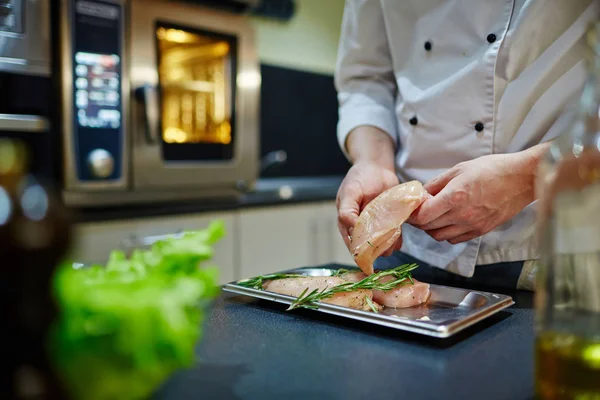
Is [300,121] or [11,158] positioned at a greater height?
[300,121]

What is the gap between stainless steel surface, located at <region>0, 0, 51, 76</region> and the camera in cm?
168

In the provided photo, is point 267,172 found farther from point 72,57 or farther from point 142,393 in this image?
point 142,393

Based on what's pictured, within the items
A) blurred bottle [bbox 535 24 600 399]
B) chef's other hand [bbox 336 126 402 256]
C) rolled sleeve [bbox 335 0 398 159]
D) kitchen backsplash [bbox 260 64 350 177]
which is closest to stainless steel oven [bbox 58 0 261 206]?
kitchen backsplash [bbox 260 64 350 177]

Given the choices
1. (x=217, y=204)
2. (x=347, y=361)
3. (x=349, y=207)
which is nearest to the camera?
(x=347, y=361)

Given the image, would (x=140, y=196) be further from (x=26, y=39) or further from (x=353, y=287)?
(x=353, y=287)

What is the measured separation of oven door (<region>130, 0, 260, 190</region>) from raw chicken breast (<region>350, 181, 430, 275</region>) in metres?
1.15

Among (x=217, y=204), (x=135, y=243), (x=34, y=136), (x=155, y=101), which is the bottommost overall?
A: (x=135, y=243)

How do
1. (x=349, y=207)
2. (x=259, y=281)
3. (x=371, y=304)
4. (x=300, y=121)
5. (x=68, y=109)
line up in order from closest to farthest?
(x=371, y=304) → (x=259, y=281) → (x=349, y=207) → (x=68, y=109) → (x=300, y=121)

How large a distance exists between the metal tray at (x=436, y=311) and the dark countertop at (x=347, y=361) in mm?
19

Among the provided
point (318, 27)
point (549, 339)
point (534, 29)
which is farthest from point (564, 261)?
point (318, 27)

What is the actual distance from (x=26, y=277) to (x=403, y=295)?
0.59 meters

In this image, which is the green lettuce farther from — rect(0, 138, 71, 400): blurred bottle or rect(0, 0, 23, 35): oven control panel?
rect(0, 0, 23, 35): oven control panel

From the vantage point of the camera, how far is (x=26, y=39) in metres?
1.71

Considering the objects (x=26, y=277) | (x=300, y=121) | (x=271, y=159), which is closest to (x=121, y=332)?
(x=26, y=277)
